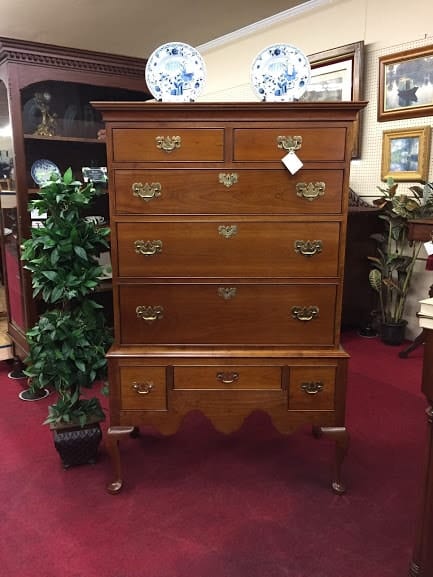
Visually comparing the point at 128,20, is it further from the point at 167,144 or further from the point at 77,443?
the point at 77,443

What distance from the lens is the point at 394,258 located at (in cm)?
373

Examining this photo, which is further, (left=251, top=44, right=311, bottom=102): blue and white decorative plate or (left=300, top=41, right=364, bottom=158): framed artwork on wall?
(left=300, top=41, right=364, bottom=158): framed artwork on wall

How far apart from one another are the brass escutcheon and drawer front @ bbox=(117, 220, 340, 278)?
1.32 ft

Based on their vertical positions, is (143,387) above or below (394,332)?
above

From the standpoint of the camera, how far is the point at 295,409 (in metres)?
1.99

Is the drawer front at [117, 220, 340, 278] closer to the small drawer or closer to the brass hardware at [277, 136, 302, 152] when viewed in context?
the brass hardware at [277, 136, 302, 152]

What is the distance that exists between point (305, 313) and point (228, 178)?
603 mm

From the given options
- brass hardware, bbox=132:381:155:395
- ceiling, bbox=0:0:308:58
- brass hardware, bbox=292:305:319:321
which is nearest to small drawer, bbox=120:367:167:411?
brass hardware, bbox=132:381:155:395

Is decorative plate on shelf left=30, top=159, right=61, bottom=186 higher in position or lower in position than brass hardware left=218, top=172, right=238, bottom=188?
higher

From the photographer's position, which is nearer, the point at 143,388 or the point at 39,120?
the point at 143,388

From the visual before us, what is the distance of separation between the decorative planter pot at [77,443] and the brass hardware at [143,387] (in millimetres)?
433

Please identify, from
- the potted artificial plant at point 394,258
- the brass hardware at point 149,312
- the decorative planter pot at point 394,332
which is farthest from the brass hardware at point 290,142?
the decorative planter pot at point 394,332

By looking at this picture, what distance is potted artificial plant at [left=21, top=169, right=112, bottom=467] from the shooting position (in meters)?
2.10

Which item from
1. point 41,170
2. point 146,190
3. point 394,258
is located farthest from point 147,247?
point 394,258
